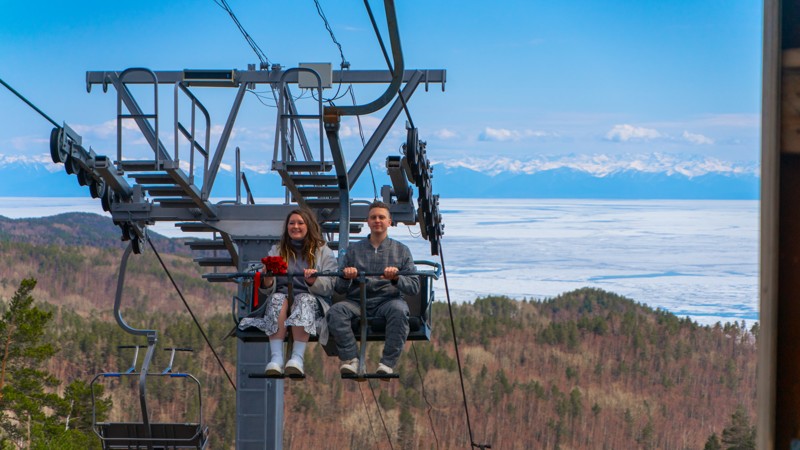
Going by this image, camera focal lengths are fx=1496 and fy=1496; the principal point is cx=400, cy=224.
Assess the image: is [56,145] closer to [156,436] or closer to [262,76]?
[262,76]

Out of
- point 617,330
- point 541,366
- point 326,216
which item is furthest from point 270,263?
point 617,330

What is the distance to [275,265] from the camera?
29.5 feet

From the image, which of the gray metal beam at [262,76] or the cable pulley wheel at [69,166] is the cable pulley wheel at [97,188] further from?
the gray metal beam at [262,76]

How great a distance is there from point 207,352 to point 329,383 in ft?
24.8

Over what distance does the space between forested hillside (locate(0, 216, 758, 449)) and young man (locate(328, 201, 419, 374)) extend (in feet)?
205

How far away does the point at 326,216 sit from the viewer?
14.6m

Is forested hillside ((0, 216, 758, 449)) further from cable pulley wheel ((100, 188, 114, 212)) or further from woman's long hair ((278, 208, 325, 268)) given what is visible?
woman's long hair ((278, 208, 325, 268))

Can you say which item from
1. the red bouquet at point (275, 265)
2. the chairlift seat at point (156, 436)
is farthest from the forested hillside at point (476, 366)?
the red bouquet at point (275, 265)

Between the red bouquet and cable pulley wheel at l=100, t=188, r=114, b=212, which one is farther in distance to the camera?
cable pulley wheel at l=100, t=188, r=114, b=212

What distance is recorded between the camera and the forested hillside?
266 feet

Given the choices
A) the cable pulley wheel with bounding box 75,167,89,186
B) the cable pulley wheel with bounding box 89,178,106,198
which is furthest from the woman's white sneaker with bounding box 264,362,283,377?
the cable pulley wheel with bounding box 89,178,106,198

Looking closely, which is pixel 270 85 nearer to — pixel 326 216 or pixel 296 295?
pixel 326 216

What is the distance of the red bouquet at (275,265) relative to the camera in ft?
29.5

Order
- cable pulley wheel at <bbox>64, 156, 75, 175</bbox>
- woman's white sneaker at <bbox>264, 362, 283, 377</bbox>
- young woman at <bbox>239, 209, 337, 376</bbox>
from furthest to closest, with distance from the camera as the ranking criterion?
cable pulley wheel at <bbox>64, 156, 75, 175</bbox>, young woman at <bbox>239, 209, 337, 376</bbox>, woman's white sneaker at <bbox>264, 362, 283, 377</bbox>
